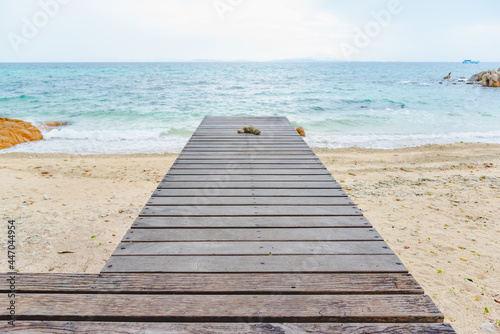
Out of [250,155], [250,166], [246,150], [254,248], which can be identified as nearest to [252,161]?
[250,166]

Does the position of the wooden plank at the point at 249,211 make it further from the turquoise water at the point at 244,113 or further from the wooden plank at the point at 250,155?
the turquoise water at the point at 244,113

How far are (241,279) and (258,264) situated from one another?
19 centimetres

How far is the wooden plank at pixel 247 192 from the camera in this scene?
10.1 ft

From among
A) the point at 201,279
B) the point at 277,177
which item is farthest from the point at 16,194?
the point at 201,279

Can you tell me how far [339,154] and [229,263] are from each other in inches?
341

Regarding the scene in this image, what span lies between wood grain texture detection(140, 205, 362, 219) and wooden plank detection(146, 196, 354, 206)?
83 mm

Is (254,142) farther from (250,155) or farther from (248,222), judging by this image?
(248,222)

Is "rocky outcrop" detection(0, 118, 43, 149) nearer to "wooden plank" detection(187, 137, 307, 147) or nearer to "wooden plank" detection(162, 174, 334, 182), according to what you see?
"wooden plank" detection(187, 137, 307, 147)

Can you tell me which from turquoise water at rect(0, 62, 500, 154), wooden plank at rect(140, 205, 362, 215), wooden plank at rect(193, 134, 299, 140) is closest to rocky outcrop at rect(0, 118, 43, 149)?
turquoise water at rect(0, 62, 500, 154)

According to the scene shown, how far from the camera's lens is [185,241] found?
2211 millimetres

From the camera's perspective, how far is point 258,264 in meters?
1.94

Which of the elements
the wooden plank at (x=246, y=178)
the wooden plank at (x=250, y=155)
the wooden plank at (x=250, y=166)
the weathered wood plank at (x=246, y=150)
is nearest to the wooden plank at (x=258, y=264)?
the wooden plank at (x=246, y=178)

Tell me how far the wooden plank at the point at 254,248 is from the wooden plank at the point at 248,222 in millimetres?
256

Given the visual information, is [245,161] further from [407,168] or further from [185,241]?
[407,168]
